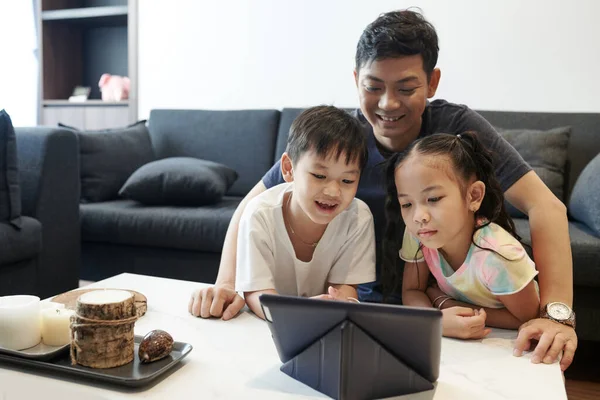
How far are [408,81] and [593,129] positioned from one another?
1584 mm

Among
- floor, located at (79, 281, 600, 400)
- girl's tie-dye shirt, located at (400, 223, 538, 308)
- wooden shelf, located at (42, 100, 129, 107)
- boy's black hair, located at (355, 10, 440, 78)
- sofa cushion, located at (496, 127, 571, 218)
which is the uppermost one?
boy's black hair, located at (355, 10, 440, 78)

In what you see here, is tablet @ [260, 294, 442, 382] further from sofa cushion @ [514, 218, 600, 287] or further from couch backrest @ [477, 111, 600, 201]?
couch backrest @ [477, 111, 600, 201]

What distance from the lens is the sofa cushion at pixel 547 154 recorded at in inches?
89.2

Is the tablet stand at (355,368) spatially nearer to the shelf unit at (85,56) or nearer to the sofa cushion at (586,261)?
the sofa cushion at (586,261)

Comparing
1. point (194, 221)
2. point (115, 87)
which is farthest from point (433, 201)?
point (115, 87)

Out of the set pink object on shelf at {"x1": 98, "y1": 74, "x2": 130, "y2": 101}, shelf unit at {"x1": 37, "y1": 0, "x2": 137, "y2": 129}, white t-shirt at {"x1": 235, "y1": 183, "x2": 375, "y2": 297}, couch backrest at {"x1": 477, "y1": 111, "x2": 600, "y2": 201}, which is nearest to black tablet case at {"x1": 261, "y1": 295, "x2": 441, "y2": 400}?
white t-shirt at {"x1": 235, "y1": 183, "x2": 375, "y2": 297}

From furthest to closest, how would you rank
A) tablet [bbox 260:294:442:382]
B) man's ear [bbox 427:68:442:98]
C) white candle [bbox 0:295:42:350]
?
man's ear [bbox 427:68:442:98], white candle [bbox 0:295:42:350], tablet [bbox 260:294:442:382]

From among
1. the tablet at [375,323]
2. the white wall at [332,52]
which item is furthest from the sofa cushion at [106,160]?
the tablet at [375,323]

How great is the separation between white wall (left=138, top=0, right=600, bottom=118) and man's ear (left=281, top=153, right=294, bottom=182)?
1.77 metres

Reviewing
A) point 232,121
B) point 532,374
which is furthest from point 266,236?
point 232,121

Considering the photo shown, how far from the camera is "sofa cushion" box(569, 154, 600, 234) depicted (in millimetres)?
1943

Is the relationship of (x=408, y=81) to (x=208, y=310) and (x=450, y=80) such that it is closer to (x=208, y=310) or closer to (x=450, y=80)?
(x=208, y=310)

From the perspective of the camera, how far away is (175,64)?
332cm

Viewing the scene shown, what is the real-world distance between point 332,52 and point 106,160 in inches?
51.5
